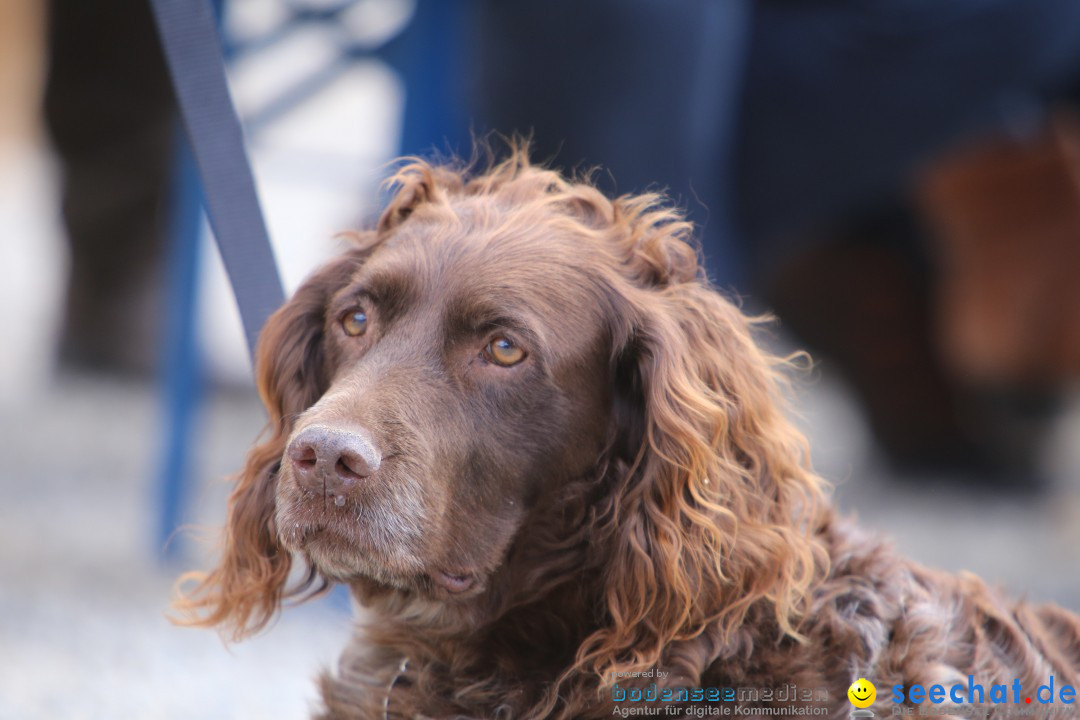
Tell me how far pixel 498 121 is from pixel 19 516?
2.90 m

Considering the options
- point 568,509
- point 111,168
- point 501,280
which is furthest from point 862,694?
point 111,168

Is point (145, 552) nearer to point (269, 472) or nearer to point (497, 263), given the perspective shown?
point (269, 472)

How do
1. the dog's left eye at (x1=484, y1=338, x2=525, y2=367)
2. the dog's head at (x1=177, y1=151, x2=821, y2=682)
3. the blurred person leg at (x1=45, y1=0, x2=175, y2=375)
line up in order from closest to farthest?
1. the dog's head at (x1=177, y1=151, x2=821, y2=682)
2. the dog's left eye at (x1=484, y1=338, x2=525, y2=367)
3. the blurred person leg at (x1=45, y1=0, x2=175, y2=375)

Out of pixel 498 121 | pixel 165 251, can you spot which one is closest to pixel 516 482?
pixel 498 121

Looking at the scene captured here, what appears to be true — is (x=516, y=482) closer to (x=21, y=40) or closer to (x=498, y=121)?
(x=498, y=121)

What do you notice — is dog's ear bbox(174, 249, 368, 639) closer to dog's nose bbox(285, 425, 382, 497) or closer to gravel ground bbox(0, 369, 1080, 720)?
gravel ground bbox(0, 369, 1080, 720)

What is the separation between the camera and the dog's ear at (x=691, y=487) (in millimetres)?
2449

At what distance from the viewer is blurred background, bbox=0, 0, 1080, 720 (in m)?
4.51

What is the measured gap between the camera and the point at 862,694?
2342 millimetres

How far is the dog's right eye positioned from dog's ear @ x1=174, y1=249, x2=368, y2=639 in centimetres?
16

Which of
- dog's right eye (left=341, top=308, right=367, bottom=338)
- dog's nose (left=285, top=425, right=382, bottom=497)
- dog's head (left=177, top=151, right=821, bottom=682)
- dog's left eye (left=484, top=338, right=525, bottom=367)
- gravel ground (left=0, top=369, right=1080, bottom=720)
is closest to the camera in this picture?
dog's nose (left=285, top=425, right=382, bottom=497)

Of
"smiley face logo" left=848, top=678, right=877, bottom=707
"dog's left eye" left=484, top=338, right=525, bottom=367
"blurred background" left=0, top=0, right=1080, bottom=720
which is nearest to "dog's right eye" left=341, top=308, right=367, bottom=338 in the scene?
"dog's left eye" left=484, top=338, right=525, bottom=367

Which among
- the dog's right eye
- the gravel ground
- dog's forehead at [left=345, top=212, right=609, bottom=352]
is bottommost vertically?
the gravel ground

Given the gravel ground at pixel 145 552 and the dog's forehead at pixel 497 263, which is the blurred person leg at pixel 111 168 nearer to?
the gravel ground at pixel 145 552
